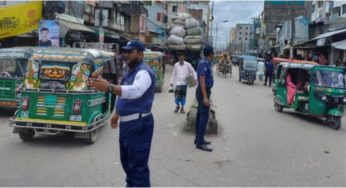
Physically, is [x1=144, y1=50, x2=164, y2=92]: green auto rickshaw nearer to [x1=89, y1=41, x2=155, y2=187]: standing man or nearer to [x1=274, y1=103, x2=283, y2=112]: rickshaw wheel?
[x1=274, y1=103, x2=283, y2=112]: rickshaw wheel

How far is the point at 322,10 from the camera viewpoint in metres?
54.7

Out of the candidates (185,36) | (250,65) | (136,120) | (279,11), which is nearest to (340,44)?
(250,65)

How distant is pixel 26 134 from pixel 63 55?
1719 millimetres

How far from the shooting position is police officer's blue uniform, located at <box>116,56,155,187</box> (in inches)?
185

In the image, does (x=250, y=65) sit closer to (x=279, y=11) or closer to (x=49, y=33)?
(x=49, y=33)

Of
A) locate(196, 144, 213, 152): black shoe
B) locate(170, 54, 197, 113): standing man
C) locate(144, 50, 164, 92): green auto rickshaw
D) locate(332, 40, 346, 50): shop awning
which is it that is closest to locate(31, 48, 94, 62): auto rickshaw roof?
locate(196, 144, 213, 152): black shoe

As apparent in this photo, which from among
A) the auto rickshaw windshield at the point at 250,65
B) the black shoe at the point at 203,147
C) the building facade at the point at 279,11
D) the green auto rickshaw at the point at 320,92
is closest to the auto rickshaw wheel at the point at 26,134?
the black shoe at the point at 203,147

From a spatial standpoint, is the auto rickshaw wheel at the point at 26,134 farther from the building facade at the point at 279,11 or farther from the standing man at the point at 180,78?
the building facade at the point at 279,11

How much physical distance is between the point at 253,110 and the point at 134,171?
11.1 m

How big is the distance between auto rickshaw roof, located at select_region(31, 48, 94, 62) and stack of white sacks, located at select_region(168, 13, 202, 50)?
3230 centimetres

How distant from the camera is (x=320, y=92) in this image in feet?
42.2

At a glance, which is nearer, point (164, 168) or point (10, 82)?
point (164, 168)

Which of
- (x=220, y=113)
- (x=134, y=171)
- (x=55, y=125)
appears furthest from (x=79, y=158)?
(x=220, y=113)

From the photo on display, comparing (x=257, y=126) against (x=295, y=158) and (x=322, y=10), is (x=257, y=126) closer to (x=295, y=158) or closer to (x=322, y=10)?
(x=295, y=158)
